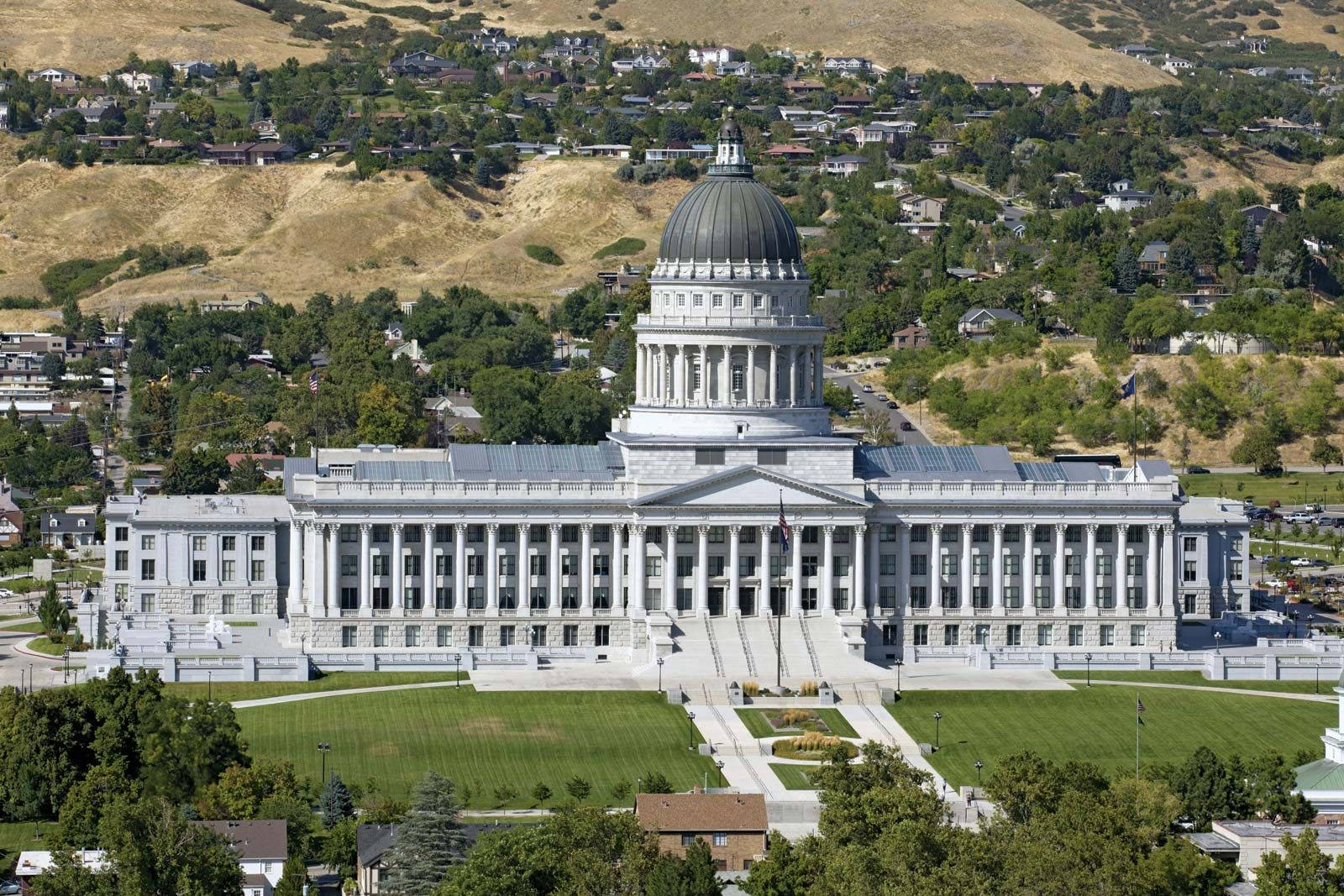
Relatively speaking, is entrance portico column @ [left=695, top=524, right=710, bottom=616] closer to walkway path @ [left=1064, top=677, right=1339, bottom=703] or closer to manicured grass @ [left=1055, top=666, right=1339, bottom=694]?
manicured grass @ [left=1055, top=666, right=1339, bottom=694]

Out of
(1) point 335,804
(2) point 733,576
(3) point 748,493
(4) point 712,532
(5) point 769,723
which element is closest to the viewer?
(1) point 335,804

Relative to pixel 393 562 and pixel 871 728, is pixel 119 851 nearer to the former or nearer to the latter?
pixel 871 728

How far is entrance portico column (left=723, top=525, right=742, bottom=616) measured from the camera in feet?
527

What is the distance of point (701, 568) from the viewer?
6344 inches

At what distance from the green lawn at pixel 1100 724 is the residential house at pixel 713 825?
53.9 ft

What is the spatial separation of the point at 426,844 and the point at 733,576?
56654mm

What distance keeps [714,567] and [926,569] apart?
1068 cm

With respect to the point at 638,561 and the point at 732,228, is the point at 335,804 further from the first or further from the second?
the point at 732,228

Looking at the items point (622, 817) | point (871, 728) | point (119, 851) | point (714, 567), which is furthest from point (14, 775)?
point (714, 567)

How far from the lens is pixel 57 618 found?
165 meters

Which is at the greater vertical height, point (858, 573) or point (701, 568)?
point (701, 568)

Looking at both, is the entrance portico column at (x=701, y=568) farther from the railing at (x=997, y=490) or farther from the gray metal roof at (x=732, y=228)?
the gray metal roof at (x=732, y=228)

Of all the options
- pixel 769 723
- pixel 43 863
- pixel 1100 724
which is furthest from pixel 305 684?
pixel 43 863

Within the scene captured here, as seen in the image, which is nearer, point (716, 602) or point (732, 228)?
point (716, 602)
